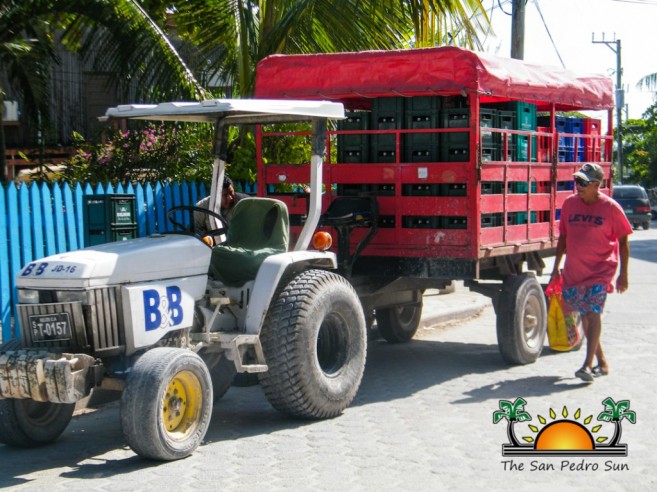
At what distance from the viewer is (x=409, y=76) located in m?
8.77

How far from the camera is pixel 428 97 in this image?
9.03m

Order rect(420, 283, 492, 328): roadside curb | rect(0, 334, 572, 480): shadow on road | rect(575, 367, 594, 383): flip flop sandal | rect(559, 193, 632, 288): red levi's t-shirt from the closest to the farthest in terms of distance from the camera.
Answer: rect(0, 334, 572, 480): shadow on road
rect(575, 367, 594, 383): flip flop sandal
rect(559, 193, 632, 288): red levi's t-shirt
rect(420, 283, 492, 328): roadside curb

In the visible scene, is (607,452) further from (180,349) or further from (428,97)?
(428,97)

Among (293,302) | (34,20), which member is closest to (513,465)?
(293,302)

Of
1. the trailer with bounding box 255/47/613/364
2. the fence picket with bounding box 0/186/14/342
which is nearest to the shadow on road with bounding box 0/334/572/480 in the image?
the trailer with bounding box 255/47/613/364

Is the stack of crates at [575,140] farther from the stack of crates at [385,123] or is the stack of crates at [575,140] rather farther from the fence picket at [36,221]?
the fence picket at [36,221]

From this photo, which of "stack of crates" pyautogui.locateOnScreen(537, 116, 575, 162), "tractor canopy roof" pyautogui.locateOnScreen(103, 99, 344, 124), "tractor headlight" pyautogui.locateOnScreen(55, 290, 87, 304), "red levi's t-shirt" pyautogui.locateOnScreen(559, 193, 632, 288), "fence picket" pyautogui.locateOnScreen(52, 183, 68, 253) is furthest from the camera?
"stack of crates" pyautogui.locateOnScreen(537, 116, 575, 162)

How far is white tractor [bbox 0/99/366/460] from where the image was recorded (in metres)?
6.04

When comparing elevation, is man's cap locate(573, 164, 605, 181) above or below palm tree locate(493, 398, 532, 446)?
above

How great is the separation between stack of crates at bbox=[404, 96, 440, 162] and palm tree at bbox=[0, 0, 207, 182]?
182 inches

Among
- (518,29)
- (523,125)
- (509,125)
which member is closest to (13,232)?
(509,125)

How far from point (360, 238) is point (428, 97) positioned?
1405 millimetres

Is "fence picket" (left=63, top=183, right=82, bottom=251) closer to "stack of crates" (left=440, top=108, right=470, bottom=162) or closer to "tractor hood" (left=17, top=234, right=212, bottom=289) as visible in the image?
"tractor hood" (left=17, top=234, right=212, bottom=289)

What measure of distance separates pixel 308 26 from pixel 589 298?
562cm
